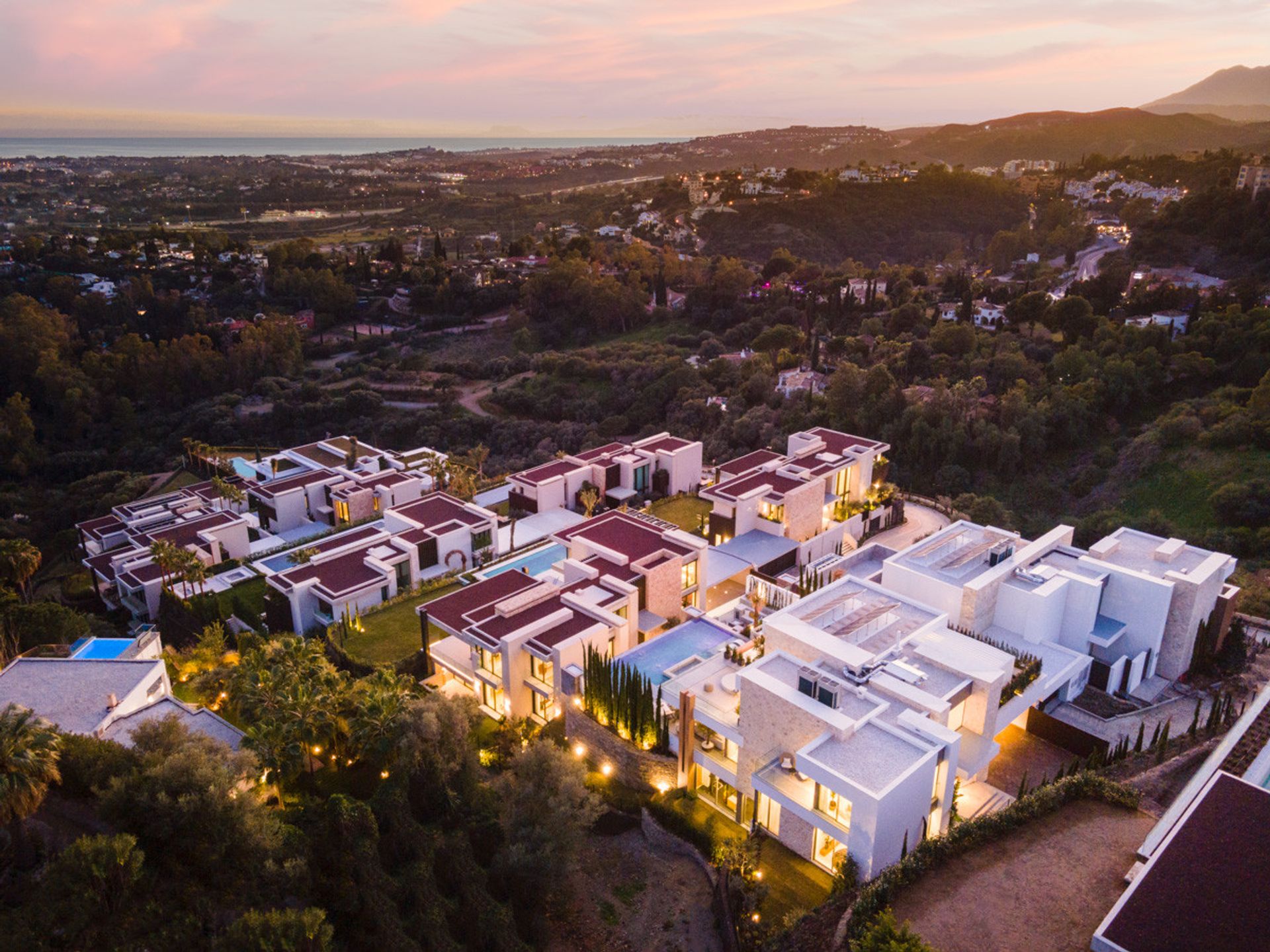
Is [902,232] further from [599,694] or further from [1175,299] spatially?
[599,694]

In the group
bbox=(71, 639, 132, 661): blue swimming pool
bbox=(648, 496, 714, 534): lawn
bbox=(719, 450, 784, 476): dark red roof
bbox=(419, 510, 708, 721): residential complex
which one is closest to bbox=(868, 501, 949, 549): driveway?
bbox=(719, 450, 784, 476): dark red roof

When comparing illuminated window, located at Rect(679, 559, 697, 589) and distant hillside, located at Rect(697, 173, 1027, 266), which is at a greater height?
distant hillside, located at Rect(697, 173, 1027, 266)

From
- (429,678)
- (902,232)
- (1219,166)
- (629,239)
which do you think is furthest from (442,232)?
(429,678)

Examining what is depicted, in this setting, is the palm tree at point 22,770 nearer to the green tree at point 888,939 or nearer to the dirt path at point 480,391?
the green tree at point 888,939

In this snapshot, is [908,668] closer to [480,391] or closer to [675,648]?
[675,648]

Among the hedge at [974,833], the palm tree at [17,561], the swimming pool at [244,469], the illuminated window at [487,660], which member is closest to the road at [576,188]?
the swimming pool at [244,469]

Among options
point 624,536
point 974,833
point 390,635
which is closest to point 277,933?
point 974,833

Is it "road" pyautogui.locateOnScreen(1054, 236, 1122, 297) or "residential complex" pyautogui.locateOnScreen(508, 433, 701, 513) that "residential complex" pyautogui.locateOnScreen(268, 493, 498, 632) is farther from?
"road" pyautogui.locateOnScreen(1054, 236, 1122, 297)
